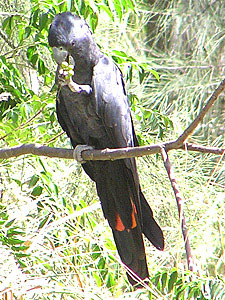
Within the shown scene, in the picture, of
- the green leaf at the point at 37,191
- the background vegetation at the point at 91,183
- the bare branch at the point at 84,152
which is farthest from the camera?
the green leaf at the point at 37,191

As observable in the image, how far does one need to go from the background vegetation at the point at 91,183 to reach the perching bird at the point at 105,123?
49mm

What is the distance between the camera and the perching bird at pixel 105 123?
148 cm

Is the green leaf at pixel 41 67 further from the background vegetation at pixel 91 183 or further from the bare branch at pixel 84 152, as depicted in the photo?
the bare branch at pixel 84 152

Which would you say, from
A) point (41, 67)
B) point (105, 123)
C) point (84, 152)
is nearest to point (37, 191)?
point (84, 152)

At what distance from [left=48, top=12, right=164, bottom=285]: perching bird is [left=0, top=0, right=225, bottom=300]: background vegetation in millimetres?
49

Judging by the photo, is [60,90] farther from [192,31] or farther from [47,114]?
[192,31]

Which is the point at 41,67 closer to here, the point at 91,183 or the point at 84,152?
the point at 84,152

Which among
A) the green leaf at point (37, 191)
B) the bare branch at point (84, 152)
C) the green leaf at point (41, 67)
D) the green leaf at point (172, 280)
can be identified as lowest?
the green leaf at point (172, 280)

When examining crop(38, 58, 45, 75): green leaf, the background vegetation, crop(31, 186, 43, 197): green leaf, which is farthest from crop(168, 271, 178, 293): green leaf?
crop(38, 58, 45, 75): green leaf

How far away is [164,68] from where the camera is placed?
3277mm

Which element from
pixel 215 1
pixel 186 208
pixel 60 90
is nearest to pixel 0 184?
pixel 60 90

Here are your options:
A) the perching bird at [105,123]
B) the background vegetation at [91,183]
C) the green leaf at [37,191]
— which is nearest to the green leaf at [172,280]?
the background vegetation at [91,183]

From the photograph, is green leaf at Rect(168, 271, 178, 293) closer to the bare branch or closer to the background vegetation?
the background vegetation

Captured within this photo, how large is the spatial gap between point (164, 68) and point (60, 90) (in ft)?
5.98
